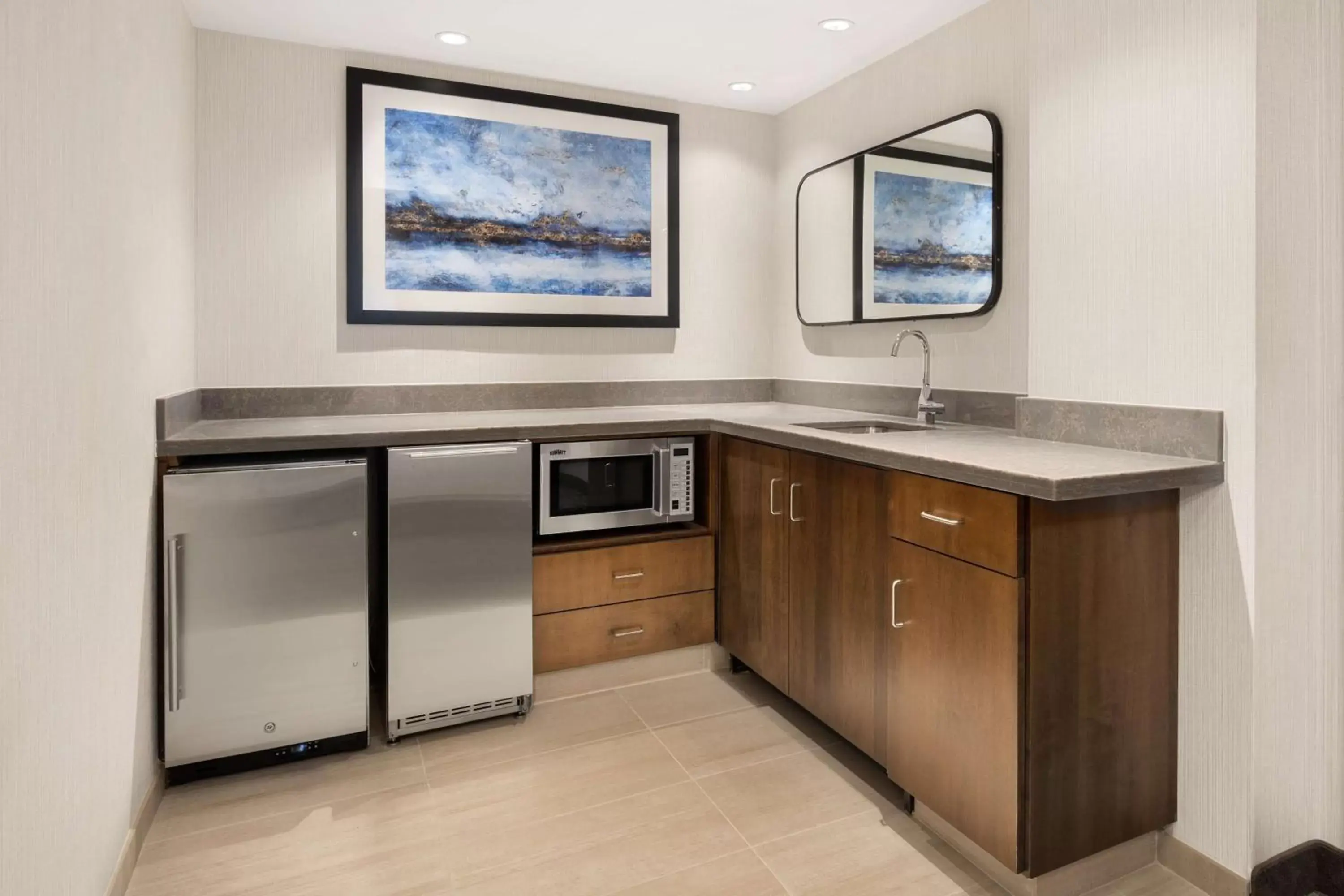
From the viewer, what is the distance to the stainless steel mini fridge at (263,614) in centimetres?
217

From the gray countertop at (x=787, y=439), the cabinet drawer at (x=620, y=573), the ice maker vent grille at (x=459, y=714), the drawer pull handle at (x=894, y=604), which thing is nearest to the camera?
the gray countertop at (x=787, y=439)

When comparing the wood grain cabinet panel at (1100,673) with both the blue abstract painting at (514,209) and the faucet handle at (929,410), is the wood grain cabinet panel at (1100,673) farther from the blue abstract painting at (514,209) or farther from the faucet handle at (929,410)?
the blue abstract painting at (514,209)

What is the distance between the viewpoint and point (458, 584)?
98.7 inches

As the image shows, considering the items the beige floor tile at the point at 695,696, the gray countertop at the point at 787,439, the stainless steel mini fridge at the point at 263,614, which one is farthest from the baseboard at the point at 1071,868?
→ the stainless steel mini fridge at the point at 263,614

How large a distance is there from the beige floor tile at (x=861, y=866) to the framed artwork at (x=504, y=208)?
2.16 metres

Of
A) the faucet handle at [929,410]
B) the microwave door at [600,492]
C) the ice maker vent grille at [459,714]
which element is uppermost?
the faucet handle at [929,410]

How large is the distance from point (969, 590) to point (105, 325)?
6.34 ft

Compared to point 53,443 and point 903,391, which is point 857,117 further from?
point 53,443

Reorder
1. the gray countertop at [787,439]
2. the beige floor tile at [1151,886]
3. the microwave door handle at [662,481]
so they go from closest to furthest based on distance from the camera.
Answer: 1. the gray countertop at [787,439]
2. the beige floor tile at [1151,886]
3. the microwave door handle at [662,481]

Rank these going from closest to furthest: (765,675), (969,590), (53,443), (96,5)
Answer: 1. (53,443)
2. (96,5)
3. (969,590)
4. (765,675)

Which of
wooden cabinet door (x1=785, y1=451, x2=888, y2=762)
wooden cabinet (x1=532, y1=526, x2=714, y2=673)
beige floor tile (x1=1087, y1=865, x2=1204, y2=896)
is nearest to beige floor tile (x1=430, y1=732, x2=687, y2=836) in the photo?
wooden cabinet (x1=532, y1=526, x2=714, y2=673)

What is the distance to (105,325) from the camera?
1649 millimetres

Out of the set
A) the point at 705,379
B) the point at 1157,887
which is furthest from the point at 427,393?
the point at 1157,887

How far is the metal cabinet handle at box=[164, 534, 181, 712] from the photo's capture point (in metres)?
2.12
